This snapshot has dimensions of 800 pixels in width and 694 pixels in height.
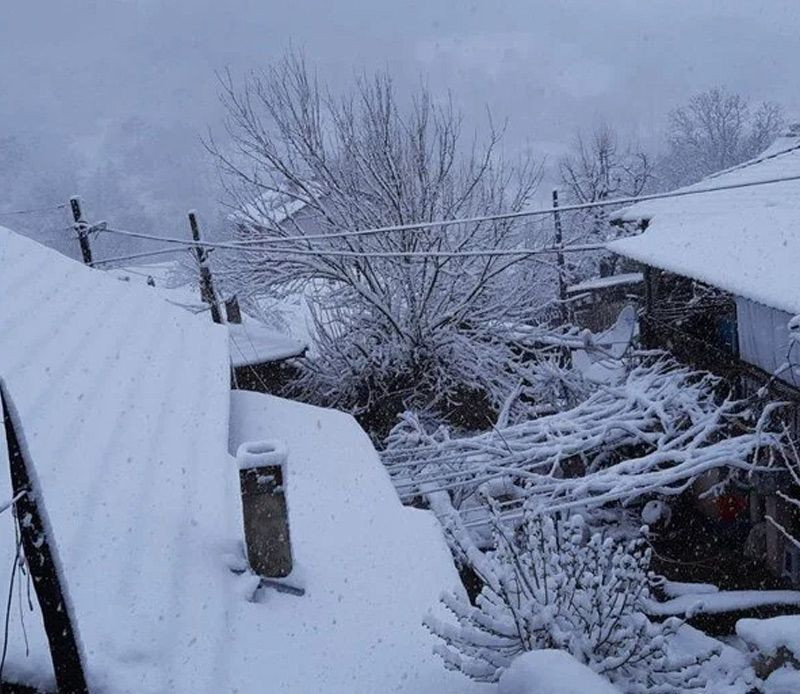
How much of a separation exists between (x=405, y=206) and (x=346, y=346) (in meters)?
3.07

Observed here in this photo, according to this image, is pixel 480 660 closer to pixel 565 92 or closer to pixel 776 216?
pixel 776 216

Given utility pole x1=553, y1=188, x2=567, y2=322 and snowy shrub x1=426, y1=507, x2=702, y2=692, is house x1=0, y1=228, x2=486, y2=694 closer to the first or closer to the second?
snowy shrub x1=426, y1=507, x2=702, y2=692

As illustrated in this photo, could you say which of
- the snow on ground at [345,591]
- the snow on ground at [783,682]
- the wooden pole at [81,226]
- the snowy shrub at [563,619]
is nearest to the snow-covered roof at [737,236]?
the snow on ground at [783,682]

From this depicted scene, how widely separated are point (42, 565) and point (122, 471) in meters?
2.14

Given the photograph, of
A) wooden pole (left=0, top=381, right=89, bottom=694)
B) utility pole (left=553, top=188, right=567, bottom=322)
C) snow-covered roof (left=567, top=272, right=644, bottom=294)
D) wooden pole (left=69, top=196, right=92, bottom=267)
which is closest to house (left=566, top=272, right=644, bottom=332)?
snow-covered roof (left=567, top=272, right=644, bottom=294)

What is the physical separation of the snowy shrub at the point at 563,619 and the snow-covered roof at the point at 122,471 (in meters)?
1.49

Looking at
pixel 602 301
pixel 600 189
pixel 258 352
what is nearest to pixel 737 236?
pixel 258 352

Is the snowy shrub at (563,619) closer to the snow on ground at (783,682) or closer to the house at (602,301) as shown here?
the snow on ground at (783,682)

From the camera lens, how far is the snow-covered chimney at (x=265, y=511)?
4.37 meters

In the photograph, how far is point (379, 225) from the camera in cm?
1488

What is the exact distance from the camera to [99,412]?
5367 millimetres

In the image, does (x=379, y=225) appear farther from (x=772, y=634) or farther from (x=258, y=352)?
(x=772, y=634)

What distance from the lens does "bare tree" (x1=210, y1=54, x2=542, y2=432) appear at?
47.6 feet

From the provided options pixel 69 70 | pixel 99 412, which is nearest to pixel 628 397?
pixel 99 412
